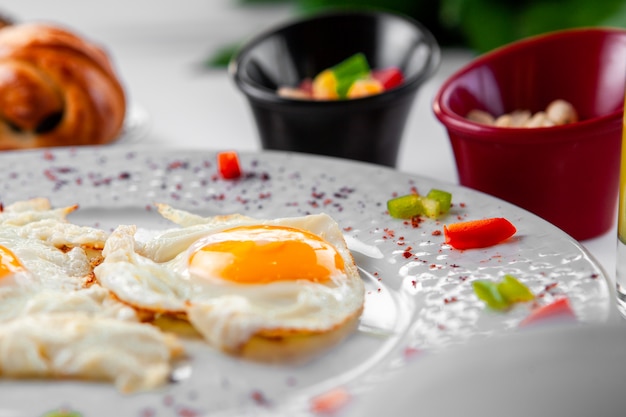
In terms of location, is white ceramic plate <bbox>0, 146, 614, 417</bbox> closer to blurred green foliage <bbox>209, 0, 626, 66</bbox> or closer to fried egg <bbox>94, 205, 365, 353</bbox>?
fried egg <bbox>94, 205, 365, 353</bbox>

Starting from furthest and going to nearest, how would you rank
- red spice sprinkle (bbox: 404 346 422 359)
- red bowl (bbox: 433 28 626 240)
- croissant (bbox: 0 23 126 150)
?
croissant (bbox: 0 23 126 150)
red bowl (bbox: 433 28 626 240)
red spice sprinkle (bbox: 404 346 422 359)

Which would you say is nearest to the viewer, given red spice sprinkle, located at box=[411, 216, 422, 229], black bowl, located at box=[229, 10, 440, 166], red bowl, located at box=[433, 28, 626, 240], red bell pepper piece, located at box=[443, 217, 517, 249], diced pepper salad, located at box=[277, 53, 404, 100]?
red bell pepper piece, located at box=[443, 217, 517, 249]

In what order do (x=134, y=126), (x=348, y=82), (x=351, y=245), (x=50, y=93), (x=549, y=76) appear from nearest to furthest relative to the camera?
1. (x=351, y=245)
2. (x=549, y=76)
3. (x=348, y=82)
4. (x=50, y=93)
5. (x=134, y=126)

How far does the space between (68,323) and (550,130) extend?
4.16 feet

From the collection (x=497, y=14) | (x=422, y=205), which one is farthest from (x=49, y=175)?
(x=497, y=14)

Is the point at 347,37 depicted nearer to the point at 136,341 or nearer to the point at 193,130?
the point at 193,130

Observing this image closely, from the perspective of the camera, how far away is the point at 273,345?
1837mm

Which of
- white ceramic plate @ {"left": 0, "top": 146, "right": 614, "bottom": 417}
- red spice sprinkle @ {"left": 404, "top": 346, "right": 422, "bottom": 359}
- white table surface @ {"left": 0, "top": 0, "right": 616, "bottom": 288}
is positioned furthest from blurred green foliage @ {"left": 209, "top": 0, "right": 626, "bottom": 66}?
red spice sprinkle @ {"left": 404, "top": 346, "right": 422, "bottom": 359}

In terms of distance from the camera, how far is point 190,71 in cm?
443

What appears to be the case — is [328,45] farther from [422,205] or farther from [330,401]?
[330,401]

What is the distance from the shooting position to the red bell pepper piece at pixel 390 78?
10.2ft

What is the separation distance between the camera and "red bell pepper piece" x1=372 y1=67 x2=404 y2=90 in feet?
10.2

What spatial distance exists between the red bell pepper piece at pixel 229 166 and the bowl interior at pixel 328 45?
0.60m

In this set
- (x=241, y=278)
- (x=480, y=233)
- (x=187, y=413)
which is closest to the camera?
(x=187, y=413)
